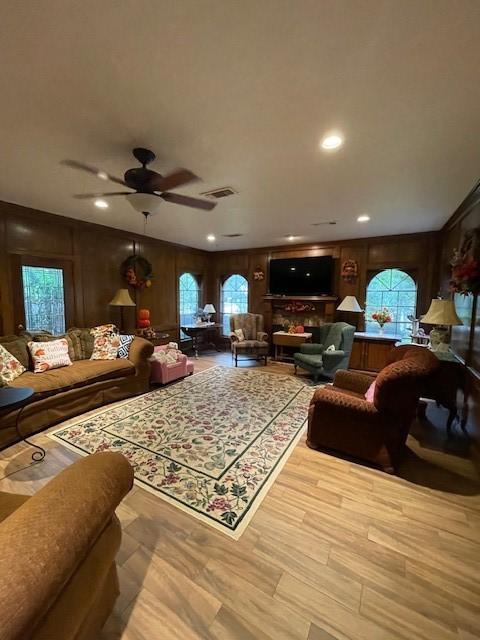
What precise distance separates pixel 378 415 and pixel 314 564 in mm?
1175

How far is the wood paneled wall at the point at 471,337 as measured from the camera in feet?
8.29

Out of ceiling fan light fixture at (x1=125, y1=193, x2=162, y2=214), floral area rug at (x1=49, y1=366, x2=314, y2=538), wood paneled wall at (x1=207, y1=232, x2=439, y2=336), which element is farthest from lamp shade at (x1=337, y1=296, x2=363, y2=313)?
ceiling fan light fixture at (x1=125, y1=193, x2=162, y2=214)

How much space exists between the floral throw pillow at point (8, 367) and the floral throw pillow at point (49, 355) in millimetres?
160

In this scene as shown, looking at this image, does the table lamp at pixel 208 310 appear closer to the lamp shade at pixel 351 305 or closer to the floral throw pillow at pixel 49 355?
the lamp shade at pixel 351 305

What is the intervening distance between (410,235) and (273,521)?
5131 mm

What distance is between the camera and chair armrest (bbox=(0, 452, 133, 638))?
26.7 inches

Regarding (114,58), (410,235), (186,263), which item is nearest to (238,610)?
(114,58)

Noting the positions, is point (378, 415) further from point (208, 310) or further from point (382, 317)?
point (208, 310)

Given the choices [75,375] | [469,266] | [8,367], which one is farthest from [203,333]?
[469,266]

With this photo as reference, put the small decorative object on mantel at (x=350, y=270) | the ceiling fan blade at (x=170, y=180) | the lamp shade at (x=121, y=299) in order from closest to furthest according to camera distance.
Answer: the ceiling fan blade at (x=170, y=180) → the lamp shade at (x=121, y=299) → the small decorative object on mantel at (x=350, y=270)

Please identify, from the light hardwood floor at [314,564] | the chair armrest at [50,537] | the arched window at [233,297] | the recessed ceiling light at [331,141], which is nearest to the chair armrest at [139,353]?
the light hardwood floor at [314,564]

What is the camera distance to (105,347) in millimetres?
3934

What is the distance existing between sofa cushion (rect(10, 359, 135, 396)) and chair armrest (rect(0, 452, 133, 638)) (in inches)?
87.1

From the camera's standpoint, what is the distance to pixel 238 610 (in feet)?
4.19
